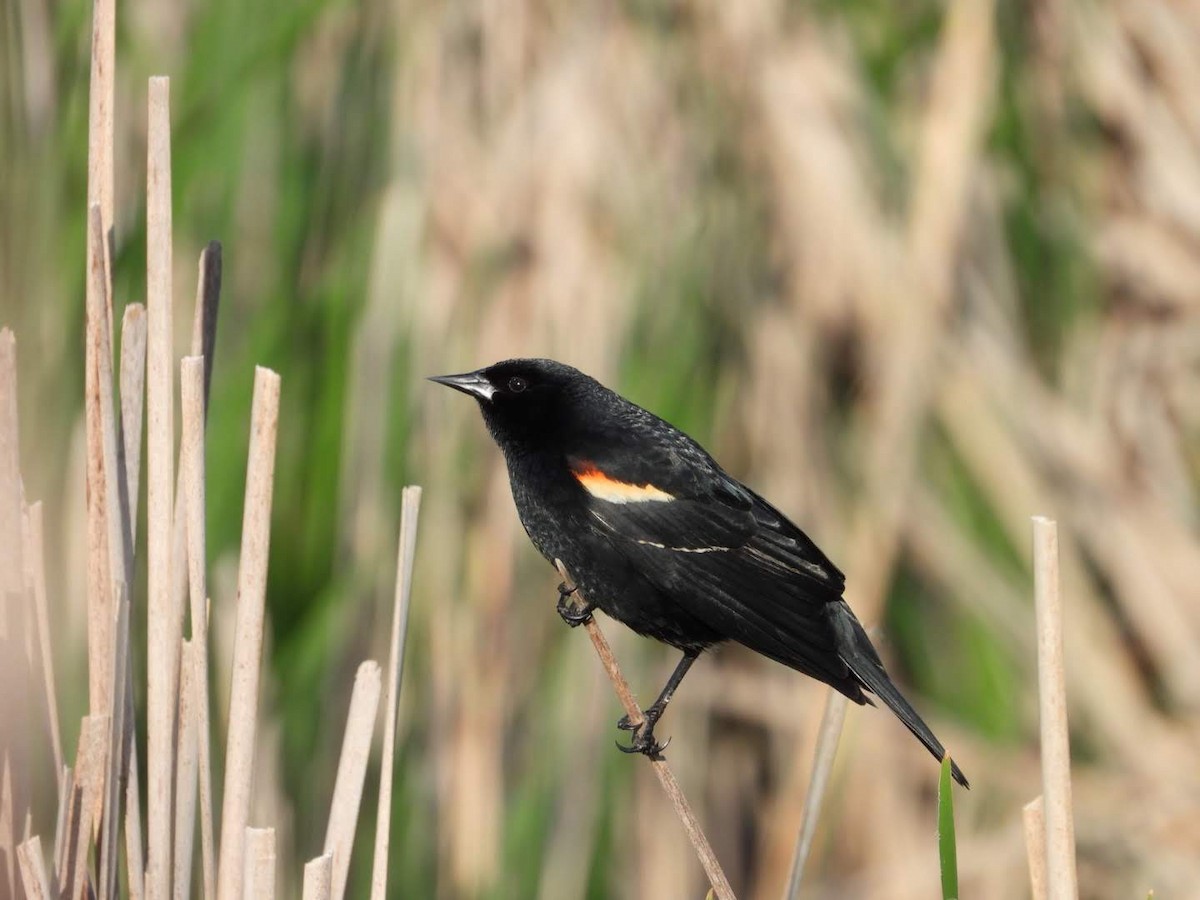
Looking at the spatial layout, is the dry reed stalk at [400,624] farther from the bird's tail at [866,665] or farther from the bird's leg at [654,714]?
the bird's tail at [866,665]

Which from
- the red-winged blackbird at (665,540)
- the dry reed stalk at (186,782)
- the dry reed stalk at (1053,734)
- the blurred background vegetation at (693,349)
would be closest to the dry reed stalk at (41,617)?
the dry reed stalk at (186,782)

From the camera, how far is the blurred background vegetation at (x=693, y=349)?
2.15 m

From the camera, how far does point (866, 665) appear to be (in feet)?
5.87

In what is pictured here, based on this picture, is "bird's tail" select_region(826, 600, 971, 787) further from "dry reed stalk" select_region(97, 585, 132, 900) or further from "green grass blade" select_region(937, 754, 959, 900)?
"dry reed stalk" select_region(97, 585, 132, 900)

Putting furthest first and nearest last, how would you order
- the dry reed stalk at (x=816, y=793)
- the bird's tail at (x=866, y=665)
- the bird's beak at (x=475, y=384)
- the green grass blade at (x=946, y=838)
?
the bird's beak at (x=475, y=384) < the bird's tail at (x=866, y=665) < the dry reed stalk at (x=816, y=793) < the green grass blade at (x=946, y=838)

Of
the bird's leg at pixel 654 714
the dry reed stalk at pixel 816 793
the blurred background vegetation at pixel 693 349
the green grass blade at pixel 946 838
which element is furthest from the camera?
the blurred background vegetation at pixel 693 349

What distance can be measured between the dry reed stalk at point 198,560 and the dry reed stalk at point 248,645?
0.03 m

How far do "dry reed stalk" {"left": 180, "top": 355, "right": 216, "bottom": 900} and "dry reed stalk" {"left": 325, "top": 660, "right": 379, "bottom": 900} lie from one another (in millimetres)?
119

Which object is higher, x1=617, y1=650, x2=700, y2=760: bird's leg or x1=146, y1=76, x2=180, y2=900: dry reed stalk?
x1=146, y1=76, x2=180, y2=900: dry reed stalk

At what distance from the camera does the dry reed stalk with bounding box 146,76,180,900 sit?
1294mm

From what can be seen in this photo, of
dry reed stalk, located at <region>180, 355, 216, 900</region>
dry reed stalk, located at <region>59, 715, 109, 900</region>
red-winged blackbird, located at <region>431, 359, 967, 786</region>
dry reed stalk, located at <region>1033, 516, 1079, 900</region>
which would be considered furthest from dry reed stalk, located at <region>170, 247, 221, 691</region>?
dry reed stalk, located at <region>1033, 516, 1079, 900</region>

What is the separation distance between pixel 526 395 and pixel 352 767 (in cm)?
77

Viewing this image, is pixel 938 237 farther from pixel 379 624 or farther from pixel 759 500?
pixel 379 624

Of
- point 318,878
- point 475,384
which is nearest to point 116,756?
point 318,878
